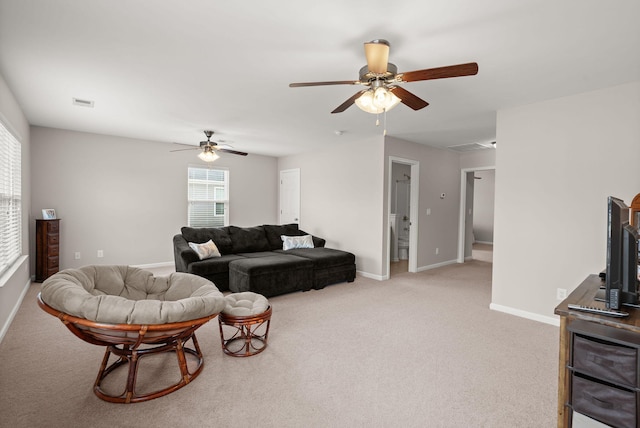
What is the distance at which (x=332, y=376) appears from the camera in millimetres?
2357

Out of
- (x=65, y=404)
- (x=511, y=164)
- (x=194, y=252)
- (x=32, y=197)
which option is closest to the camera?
(x=65, y=404)

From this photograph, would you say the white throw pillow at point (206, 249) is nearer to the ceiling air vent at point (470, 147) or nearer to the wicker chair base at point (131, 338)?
the wicker chair base at point (131, 338)

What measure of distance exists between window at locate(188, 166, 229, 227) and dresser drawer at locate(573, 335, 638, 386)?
252 inches

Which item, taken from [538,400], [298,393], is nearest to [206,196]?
[298,393]

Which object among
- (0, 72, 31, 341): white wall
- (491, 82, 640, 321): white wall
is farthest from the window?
(491, 82, 640, 321): white wall

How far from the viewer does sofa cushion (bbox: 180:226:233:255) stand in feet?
16.5

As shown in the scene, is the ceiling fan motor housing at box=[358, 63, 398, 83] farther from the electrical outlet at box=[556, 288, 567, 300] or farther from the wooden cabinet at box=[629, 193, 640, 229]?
the electrical outlet at box=[556, 288, 567, 300]

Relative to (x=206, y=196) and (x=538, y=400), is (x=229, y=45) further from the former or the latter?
(x=206, y=196)

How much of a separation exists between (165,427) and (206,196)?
17.9 feet

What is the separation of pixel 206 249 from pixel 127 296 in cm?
222

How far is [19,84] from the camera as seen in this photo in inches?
126

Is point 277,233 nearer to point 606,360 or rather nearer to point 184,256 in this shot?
point 184,256

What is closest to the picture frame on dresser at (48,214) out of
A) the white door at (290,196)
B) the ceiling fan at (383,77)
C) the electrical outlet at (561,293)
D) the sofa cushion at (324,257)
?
the sofa cushion at (324,257)

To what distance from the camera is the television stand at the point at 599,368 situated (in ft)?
4.54
